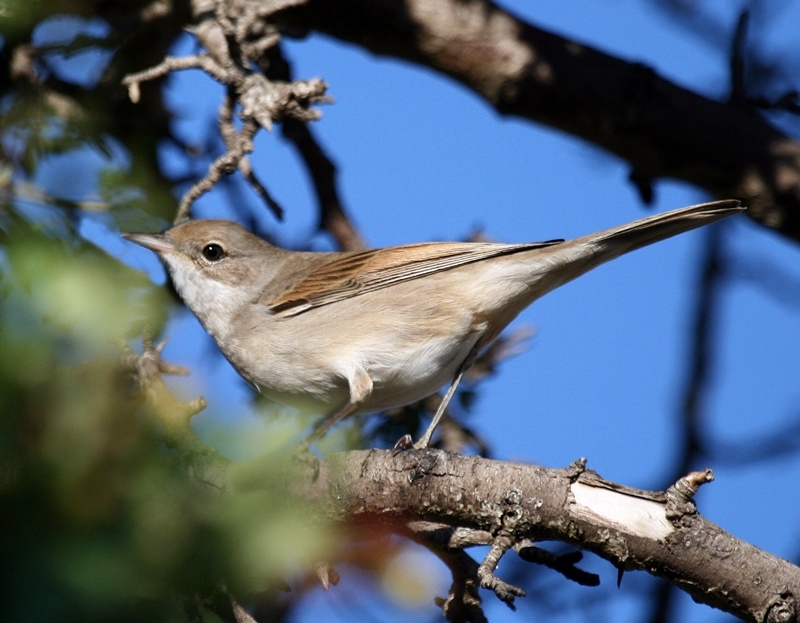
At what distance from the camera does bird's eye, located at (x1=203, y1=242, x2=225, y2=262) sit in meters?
4.55

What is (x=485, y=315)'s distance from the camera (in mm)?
4020

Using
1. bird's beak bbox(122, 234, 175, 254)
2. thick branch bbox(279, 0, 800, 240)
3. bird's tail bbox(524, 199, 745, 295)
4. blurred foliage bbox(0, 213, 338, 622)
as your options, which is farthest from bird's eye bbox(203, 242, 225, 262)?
blurred foliage bbox(0, 213, 338, 622)

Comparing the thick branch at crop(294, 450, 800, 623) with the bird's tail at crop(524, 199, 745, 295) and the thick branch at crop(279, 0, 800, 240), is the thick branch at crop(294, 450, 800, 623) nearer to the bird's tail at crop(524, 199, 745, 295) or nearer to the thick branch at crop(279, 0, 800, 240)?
the bird's tail at crop(524, 199, 745, 295)

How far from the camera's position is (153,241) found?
4.16 metres

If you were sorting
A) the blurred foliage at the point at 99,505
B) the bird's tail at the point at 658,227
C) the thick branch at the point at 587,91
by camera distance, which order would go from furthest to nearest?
1. the thick branch at the point at 587,91
2. the bird's tail at the point at 658,227
3. the blurred foliage at the point at 99,505

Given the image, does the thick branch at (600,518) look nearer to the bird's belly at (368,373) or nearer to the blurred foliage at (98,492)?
the blurred foliage at (98,492)

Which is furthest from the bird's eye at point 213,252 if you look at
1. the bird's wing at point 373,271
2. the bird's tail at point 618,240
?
the bird's tail at point 618,240

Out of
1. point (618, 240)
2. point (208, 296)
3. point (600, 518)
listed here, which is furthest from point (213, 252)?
point (600, 518)

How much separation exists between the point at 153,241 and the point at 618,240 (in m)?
2.30

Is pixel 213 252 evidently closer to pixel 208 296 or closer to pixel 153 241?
pixel 208 296

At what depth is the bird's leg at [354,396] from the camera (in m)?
3.77

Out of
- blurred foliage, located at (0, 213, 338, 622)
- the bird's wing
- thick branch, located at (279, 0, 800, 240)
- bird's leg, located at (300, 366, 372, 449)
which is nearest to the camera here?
blurred foliage, located at (0, 213, 338, 622)

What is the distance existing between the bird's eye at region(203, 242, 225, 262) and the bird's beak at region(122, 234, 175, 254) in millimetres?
244

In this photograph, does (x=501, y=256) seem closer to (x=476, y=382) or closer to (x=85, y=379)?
(x=476, y=382)
